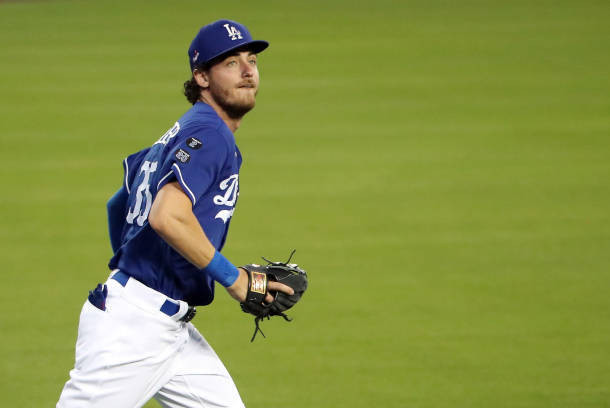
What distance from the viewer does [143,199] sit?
3.70 m

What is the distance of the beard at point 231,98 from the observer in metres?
3.82

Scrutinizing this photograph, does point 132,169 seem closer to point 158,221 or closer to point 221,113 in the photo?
point 221,113

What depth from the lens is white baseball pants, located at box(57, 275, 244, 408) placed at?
3.58 meters

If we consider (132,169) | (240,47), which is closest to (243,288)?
(132,169)

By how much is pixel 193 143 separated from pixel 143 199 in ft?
1.09

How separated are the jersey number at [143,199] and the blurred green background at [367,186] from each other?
227cm

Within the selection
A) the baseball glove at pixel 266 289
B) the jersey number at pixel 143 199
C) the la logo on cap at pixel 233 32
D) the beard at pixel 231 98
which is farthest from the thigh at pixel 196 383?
the la logo on cap at pixel 233 32

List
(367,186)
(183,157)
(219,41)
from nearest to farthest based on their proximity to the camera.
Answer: (183,157) < (219,41) < (367,186)

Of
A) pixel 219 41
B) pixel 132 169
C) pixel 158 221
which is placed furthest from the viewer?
pixel 132 169

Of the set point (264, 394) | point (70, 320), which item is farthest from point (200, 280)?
point (70, 320)

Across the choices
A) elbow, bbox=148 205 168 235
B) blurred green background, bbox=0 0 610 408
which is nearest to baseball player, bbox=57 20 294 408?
elbow, bbox=148 205 168 235

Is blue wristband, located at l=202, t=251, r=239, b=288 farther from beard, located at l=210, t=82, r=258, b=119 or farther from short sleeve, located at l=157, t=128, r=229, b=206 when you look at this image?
beard, located at l=210, t=82, r=258, b=119

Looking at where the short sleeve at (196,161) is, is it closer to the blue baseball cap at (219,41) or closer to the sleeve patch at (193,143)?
the sleeve patch at (193,143)

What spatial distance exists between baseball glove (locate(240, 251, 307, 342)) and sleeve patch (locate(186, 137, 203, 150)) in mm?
568
